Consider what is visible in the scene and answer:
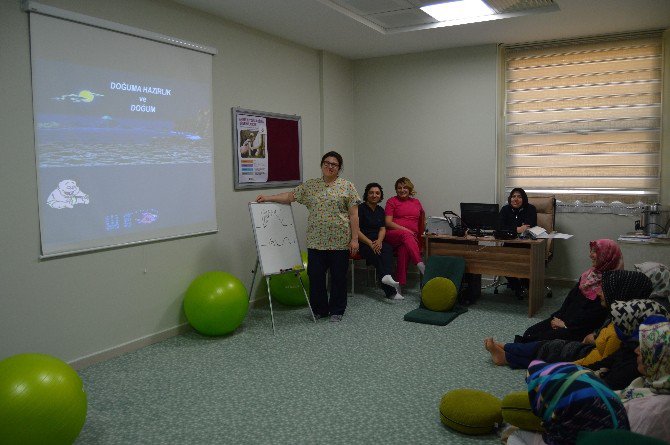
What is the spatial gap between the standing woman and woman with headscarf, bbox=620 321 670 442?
2911mm

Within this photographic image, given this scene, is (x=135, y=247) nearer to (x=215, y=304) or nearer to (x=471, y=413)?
(x=215, y=304)

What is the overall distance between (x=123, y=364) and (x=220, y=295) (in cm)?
83

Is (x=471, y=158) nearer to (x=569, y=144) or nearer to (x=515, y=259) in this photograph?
(x=569, y=144)

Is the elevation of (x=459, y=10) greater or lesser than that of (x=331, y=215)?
greater

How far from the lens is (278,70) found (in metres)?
5.71

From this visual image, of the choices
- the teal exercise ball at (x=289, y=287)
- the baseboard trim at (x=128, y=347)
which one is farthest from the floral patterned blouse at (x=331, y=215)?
the baseboard trim at (x=128, y=347)

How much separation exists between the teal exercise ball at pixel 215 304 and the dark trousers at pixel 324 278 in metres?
0.77

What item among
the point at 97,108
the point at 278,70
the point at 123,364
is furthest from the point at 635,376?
the point at 278,70

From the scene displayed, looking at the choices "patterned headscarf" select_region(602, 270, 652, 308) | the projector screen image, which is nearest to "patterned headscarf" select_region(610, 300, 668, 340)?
"patterned headscarf" select_region(602, 270, 652, 308)

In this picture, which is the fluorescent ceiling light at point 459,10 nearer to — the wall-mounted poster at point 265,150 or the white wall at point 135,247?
the white wall at point 135,247

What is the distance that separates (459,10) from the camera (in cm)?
502

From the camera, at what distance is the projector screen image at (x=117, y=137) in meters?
3.58

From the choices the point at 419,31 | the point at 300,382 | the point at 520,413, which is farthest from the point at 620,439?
the point at 419,31

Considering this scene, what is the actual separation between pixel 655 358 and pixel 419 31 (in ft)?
14.1
